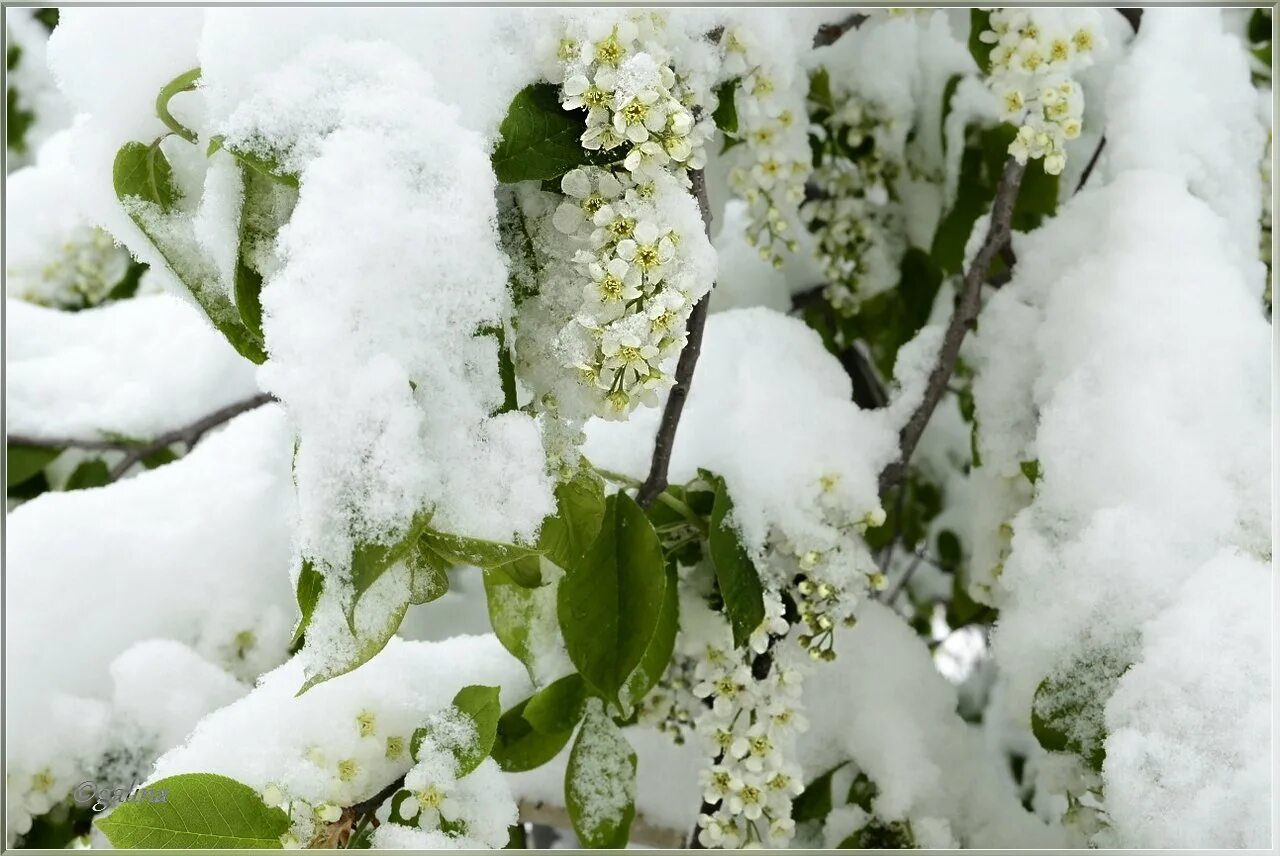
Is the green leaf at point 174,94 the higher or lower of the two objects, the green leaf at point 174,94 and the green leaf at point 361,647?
the higher

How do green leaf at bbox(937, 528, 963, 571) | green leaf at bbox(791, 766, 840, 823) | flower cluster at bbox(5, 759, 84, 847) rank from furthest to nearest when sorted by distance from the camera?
green leaf at bbox(937, 528, 963, 571), green leaf at bbox(791, 766, 840, 823), flower cluster at bbox(5, 759, 84, 847)

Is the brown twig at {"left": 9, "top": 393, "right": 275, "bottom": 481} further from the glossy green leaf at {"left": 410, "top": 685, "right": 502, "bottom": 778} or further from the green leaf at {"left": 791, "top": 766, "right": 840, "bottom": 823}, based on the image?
the green leaf at {"left": 791, "top": 766, "right": 840, "bottom": 823}

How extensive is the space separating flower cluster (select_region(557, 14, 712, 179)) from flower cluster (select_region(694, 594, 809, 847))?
0.32 metres

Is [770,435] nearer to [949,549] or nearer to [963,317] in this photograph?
[963,317]

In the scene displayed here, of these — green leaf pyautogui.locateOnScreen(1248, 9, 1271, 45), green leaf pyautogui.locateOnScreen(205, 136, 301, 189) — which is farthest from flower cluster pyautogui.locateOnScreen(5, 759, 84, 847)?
green leaf pyautogui.locateOnScreen(1248, 9, 1271, 45)

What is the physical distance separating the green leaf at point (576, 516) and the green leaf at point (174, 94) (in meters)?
0.22

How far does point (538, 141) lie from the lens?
0.41 metres

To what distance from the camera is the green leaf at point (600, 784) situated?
2.01 ft

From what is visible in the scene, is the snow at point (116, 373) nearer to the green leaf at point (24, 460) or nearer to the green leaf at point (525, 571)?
the green leaf at point (24, 460)

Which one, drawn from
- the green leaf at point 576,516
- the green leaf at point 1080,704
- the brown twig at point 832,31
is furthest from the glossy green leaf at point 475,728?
the brown twig at point 832,31

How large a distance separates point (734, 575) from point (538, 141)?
0.29 m

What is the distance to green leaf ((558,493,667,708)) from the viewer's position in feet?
1.77

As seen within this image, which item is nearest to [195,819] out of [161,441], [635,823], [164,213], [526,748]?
[526,748]

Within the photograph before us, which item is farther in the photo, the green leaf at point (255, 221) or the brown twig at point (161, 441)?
the brown twig at point (161, 441)
